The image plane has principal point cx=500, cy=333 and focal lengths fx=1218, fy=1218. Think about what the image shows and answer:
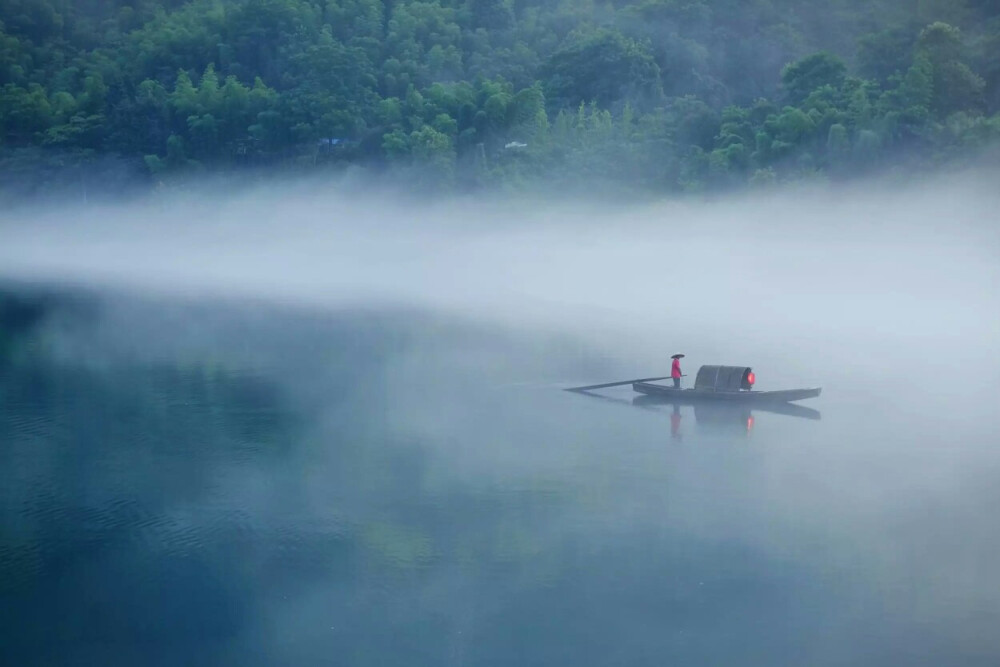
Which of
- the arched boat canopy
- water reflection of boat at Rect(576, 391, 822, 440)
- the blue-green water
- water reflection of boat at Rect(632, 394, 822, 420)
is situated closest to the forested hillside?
water reflection of boat at Rect(632, 394, 822, 420)

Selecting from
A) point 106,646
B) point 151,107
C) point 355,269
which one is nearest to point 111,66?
point 151,107

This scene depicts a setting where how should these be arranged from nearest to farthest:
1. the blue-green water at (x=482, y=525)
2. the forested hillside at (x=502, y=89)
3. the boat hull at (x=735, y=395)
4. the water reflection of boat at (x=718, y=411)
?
the blue-green water at (x=482, y=525) → the water reflection of boat at (x=718, y=411) → the boat hull at (x=735, y=395) → the forested hillside at (x=502, y=89)

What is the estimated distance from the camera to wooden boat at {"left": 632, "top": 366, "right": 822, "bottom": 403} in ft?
52.9

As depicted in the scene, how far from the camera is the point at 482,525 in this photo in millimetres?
11359

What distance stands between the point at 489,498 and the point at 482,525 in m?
0.82

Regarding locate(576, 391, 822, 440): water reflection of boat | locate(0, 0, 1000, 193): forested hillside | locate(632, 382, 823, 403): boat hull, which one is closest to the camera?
locate(576, 391, 822, 440): water reflection of boat

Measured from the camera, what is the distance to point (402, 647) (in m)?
8.82

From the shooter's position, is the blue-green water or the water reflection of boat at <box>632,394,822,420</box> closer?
the blue-green water

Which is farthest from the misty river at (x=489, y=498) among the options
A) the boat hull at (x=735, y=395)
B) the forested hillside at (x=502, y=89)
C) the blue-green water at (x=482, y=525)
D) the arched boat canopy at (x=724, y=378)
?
the forested hillside at (x=502, y=89)

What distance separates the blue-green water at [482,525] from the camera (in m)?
9.02

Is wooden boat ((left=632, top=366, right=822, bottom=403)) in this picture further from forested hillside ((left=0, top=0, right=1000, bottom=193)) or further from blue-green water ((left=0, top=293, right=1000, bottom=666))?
forested hillside ((left=0, top=0, right=1000, bottom=193))

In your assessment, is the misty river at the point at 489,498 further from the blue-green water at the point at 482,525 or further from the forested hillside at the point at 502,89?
the forested hillside at the point at 502,89

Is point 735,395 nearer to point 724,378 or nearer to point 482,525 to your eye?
point 724,378

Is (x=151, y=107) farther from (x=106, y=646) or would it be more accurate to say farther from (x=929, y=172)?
(x=106, y=646)
